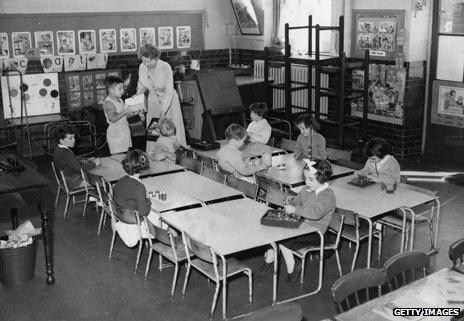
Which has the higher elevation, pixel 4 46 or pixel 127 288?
pixel 4 46

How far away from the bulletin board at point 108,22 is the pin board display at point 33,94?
70cm

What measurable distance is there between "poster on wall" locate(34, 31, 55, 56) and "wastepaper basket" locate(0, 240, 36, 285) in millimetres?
6033

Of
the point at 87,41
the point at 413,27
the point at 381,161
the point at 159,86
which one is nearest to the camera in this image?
the point at 381,161

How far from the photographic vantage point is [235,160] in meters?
7.23

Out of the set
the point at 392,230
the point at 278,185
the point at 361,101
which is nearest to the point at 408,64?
the point at 361,101

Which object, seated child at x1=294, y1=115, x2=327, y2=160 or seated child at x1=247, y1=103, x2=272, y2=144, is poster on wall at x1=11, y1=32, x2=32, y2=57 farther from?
seated child at x1=294, y1=115, x2=327, y2=160

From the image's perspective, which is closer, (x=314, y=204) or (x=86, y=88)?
(x=314, y=204)

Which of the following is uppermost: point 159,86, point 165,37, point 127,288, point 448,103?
point 165,37

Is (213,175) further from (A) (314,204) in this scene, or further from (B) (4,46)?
(B) (4,46)

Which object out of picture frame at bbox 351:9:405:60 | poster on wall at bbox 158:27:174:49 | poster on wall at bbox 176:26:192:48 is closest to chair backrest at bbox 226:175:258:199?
picture frame at bbox 351:9:405:60

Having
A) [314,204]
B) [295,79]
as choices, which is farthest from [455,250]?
[295,79]

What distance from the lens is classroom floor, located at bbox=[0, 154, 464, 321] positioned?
5594 millimetres

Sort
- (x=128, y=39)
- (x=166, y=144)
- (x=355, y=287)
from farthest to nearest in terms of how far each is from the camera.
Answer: (x=128, y=39) < (x=166, y=144) < (x=355, y=287)

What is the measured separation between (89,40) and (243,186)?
253 inches
